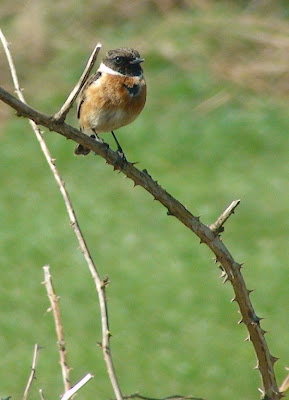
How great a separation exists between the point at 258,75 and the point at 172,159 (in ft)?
5.82

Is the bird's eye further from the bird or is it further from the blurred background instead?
the blurred background

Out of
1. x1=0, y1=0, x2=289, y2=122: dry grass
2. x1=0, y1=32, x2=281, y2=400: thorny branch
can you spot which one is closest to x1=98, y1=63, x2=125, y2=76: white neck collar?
x1=0, y1=32, x2=281, y2=400: thorny branch

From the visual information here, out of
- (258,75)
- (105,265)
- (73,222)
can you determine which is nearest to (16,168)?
(105,265)

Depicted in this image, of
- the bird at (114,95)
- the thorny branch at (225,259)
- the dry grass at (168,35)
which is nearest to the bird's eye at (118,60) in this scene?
the bird at (114,95)

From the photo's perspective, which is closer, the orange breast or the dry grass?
the orange breast

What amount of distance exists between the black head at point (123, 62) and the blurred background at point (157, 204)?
8.02 feet

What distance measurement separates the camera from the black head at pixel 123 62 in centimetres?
519

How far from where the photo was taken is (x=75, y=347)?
24.7 feet

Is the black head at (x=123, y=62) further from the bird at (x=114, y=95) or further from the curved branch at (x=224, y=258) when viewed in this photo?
the curved branch at (x=224, y=258)

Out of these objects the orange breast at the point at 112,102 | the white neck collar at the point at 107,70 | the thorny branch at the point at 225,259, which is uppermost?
the white neck collar at the point at 107,70

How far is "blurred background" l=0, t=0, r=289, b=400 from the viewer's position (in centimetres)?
738

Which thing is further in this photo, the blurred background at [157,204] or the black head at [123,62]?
the blurred background at [157,204]

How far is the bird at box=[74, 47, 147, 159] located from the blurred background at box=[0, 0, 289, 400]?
2.32 meters

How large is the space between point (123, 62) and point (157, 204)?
451 cm
